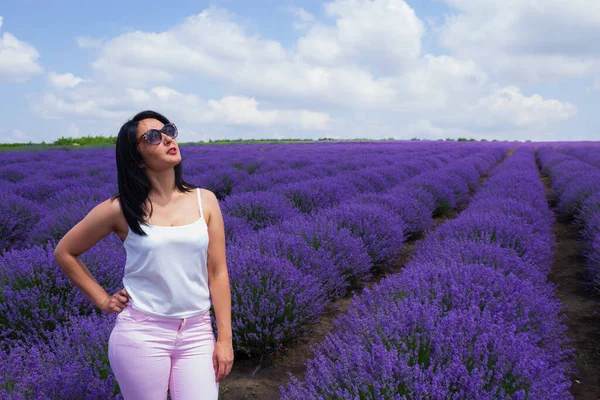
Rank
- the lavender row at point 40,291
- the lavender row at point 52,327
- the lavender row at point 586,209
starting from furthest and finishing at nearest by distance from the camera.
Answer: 1. the lavender row at point 586,209
2. the lavender row at point 40,291
3. the lavender row at point 52,327

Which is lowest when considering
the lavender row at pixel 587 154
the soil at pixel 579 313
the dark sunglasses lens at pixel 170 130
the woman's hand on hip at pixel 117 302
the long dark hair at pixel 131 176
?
the soil at pixel 579 313

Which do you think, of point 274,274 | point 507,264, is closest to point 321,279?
point 274,274

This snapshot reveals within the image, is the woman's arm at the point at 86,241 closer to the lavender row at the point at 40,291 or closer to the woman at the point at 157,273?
the woman at the point at 157,273

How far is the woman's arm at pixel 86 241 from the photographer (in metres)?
1.41

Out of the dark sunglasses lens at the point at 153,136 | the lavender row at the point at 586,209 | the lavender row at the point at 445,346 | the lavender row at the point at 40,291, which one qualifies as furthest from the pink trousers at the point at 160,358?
the lavender row at the point at 586,209

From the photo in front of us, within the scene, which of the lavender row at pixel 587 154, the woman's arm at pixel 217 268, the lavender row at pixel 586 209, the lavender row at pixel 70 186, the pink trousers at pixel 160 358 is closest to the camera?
the pink trousers at pixel 160 358

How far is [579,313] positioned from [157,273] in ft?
12.1

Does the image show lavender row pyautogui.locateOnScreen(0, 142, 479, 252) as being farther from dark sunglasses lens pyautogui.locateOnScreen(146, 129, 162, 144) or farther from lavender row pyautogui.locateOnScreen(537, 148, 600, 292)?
dark sunglasses lens pyautogui.locateOnScreen(146, 129, 162, 144)

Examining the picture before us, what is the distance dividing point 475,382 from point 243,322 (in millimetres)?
1489

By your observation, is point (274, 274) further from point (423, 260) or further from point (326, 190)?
point (326, 190)

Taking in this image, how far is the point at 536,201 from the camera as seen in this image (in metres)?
5.68

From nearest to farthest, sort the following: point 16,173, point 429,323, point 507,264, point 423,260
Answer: point 429,323, point 507,264, point 423,260, point 16,173

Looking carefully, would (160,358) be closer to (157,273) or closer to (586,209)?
(157,273)

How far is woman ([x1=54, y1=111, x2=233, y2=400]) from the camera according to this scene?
1.36 metres
